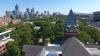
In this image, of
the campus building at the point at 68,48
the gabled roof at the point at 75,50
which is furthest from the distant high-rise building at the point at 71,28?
the gabled roof at the point at 75,50

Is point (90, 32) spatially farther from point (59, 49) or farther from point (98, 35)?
point (59, 49)

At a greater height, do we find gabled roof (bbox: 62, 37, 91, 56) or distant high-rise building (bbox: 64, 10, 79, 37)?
distant high-rise building (bbox: 64, 10, 79, 37)

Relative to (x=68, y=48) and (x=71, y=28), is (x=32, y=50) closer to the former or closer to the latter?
(x=71, y=28)

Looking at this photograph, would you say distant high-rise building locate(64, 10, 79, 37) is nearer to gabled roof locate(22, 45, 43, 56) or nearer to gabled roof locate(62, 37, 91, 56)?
gabled roof locate(22, 45, 43, 56)

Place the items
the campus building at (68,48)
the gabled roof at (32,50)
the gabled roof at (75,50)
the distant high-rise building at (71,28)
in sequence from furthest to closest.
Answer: the distant high-rise building at (71,28) → the gabled roof at (32,50) → the campus building at (68,48) → the gabled roof at (75,50)

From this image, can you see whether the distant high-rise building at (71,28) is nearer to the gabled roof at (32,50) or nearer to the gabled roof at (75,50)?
the gabled roof at (32,50)

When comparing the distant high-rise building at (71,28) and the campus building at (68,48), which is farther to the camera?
the distant high-rise building at (71,28)

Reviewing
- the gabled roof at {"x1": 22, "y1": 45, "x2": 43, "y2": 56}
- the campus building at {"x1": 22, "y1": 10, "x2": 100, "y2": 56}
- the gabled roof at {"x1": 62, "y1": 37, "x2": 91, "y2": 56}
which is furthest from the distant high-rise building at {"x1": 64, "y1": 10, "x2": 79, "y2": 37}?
the gabled roof at {"x1": 62, "y1": 37, "x2": 91, "y2": 56}

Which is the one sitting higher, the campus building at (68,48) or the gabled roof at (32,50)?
the campus building at (68,48)

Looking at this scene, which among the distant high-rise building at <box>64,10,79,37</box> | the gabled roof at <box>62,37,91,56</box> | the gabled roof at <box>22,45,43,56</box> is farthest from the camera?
the distant high-rise building at <box>64,10,79,37</box>

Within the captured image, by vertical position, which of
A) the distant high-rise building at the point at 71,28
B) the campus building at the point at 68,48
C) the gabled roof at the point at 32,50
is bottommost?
the gabled roof at the point at 32,50

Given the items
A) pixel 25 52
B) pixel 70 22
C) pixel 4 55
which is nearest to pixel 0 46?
pixel 4 55
